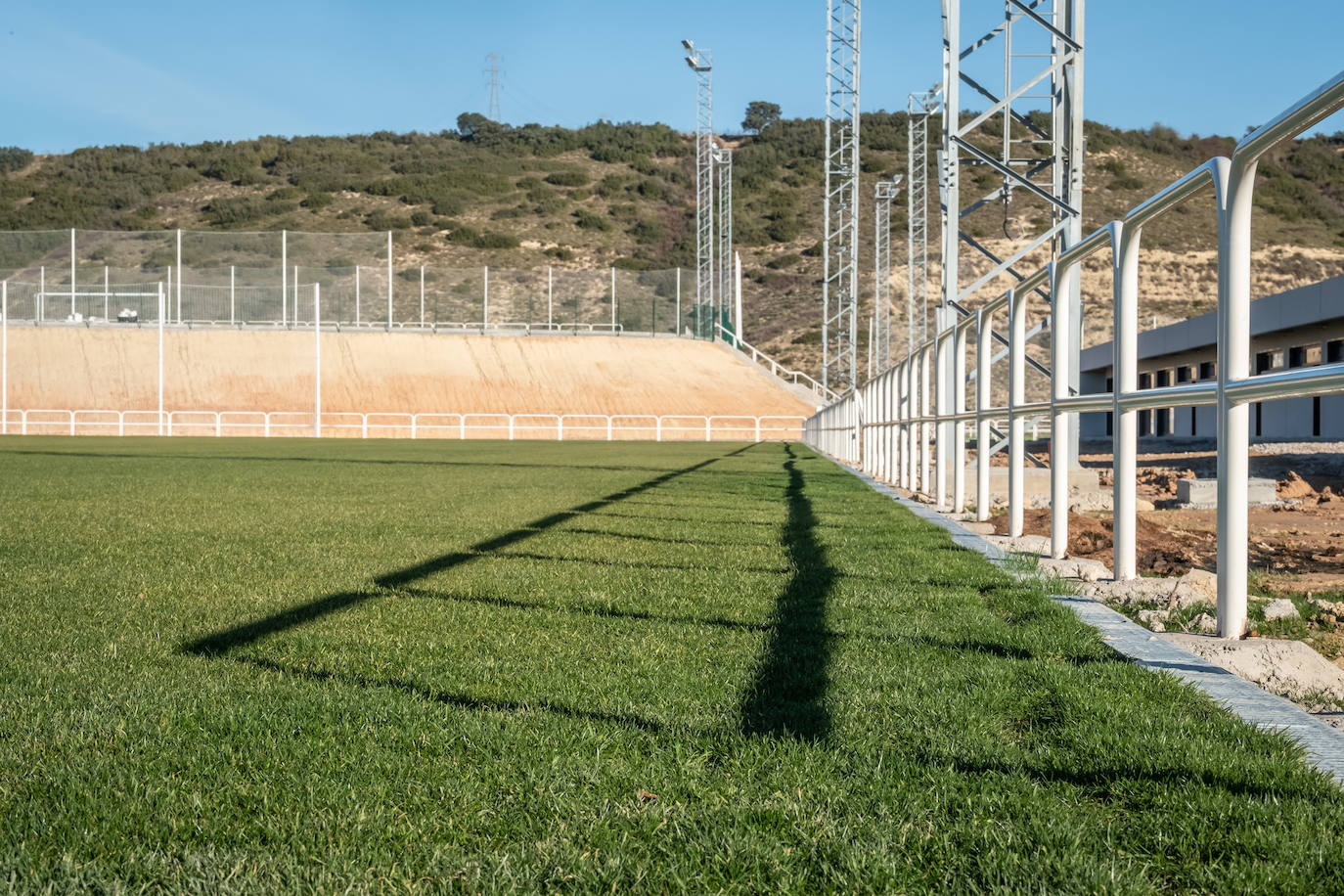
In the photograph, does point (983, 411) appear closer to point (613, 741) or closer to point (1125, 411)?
point (1125, 411)

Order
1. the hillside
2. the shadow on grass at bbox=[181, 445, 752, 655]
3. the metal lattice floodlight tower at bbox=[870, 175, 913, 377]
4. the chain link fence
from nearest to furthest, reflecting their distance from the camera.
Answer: the shadow on grass at bbox=[181, 445, 752, 655] < the metal lattice floodlight tower at bbox=[870, 175, 913, 377] < the chain link fence < the hillside

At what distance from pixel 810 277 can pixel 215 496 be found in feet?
260

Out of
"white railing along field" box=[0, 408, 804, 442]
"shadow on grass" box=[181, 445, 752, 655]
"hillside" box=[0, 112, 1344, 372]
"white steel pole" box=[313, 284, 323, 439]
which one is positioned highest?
"hillside" box=[0, 112, 1344, 372]

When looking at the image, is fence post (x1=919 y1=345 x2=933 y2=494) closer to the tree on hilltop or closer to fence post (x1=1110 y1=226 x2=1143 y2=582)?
fence post (x1=1110 y1=226 x2=1143 y2=582)

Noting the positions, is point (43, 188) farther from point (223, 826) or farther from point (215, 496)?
point (223, 826)

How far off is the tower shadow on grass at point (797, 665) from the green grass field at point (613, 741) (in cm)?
2

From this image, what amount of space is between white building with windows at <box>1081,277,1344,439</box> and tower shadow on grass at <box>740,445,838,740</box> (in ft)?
88.3

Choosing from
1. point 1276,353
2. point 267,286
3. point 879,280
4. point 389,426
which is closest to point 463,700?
point 1276,353

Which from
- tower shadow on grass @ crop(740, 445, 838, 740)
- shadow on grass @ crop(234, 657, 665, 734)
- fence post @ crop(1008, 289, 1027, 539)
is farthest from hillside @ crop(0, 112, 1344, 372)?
shadow on grass @ crop(234, 657, 665, 734)

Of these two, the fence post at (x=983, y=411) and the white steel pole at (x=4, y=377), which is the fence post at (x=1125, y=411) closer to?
the fence post at (x=983, y=411)

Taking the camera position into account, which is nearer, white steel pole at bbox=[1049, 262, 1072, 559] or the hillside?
white steel pole at bbox=[1049, 262, 1072, 559]

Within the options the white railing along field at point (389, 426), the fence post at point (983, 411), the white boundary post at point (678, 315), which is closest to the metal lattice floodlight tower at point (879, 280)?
the white railing along field at point (389, 426)

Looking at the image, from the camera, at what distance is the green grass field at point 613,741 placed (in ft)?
7.67

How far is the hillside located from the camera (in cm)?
8269
